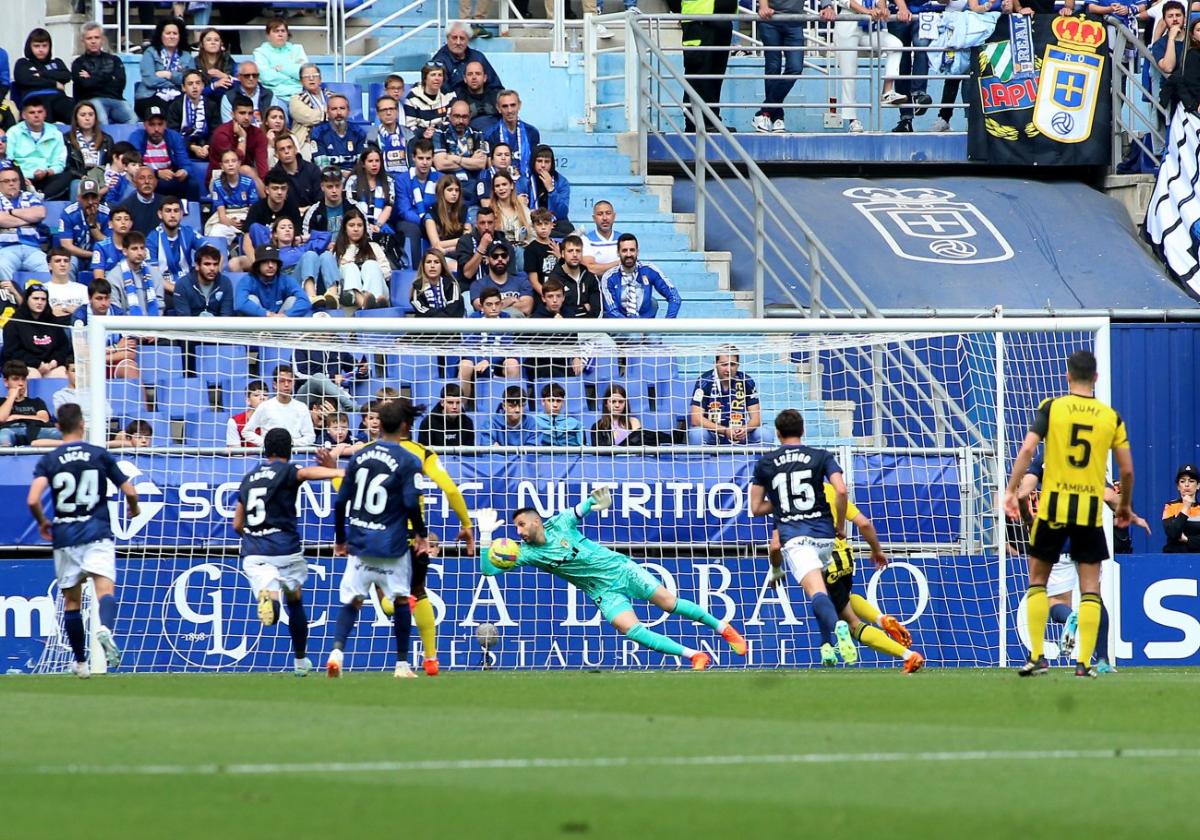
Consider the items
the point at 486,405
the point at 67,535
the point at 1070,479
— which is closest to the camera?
the point at 1070,479

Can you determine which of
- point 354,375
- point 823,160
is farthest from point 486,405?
point 823,160

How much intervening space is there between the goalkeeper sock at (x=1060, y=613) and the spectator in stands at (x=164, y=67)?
411 inches

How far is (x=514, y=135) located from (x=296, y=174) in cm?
252

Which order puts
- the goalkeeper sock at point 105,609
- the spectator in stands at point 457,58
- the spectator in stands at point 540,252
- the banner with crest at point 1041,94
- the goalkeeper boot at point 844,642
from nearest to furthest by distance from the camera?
1. the goalkeeper boot at point 844,642
2. the goalkeeper sock at point 105,609
3. the spectator in stands at point 540,252
4. the spectator in stands at point 457,58
5. the banner with crest at point 1041,94

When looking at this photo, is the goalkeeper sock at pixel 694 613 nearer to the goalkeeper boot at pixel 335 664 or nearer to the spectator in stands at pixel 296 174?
the goalkeeper boot at pixel 335 664

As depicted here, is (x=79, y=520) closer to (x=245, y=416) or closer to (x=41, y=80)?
(x=245, y=416)

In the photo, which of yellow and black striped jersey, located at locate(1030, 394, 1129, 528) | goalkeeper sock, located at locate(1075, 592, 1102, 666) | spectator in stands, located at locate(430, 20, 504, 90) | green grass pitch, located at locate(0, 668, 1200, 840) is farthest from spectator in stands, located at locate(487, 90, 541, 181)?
goalkeeper sock, located at locate(1075, 592, 1102, 666)

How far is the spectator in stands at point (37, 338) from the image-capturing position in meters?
18.3

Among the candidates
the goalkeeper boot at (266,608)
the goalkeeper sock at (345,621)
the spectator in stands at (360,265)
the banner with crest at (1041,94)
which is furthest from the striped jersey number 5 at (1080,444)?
the banner with crest at (1041,94)

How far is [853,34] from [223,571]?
483 inches

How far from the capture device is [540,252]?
20438 mm

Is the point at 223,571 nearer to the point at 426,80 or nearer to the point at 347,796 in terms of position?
the point at 426,80

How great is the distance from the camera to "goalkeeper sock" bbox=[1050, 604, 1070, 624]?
52.0ft

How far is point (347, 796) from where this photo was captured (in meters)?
7.23
